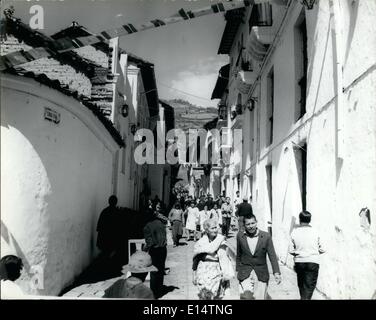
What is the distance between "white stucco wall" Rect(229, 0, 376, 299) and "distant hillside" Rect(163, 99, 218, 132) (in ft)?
73.0

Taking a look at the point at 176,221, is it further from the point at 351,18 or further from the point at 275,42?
the point at 351,18

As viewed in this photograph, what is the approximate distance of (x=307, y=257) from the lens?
5.57 metres

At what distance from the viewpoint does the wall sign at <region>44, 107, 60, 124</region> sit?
6113mm

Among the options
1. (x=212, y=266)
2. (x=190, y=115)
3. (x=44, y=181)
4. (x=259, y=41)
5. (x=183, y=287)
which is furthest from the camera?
(x=190, y=115)

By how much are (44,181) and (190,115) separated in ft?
90.5

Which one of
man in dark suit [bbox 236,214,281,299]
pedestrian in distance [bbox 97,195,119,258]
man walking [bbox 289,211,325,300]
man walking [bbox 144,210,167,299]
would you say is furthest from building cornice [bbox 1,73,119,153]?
man walking [bbox 289,211,325,300]

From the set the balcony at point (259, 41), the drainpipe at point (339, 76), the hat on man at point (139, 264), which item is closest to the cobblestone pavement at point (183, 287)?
the hat on man at point (139, 264)

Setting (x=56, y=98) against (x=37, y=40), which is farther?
(x=37, y=40)

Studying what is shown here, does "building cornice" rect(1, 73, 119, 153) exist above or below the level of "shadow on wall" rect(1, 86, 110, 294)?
above

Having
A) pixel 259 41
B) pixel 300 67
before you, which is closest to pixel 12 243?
pixel 300 67

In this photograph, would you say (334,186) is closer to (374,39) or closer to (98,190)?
(374,39)

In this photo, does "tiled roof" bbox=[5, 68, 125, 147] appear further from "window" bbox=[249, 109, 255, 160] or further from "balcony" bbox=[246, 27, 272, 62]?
Answer: "window" bbox=[249, 109, 255, 160]
